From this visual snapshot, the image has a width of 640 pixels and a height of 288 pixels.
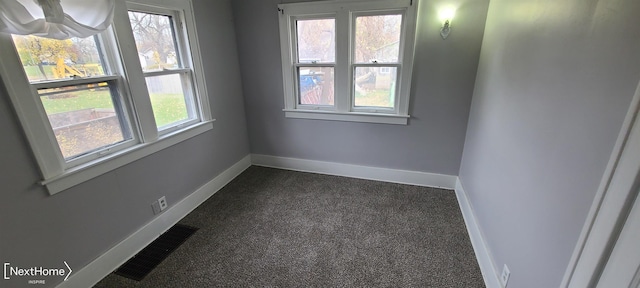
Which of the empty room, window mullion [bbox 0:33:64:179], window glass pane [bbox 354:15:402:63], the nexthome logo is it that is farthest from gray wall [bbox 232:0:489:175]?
the nexthome logo

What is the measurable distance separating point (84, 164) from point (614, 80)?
2804 millimetres

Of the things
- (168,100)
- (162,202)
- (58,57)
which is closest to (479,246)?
(162,202)

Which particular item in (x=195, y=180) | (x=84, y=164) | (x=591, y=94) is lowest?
→ (x=195, y=180)

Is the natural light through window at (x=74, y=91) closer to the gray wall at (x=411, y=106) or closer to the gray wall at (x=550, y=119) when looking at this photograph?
the gray wall at (x=411, y=106)

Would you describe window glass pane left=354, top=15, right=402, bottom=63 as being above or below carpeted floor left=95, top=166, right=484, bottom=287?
above

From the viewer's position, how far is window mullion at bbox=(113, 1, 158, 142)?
1.89m

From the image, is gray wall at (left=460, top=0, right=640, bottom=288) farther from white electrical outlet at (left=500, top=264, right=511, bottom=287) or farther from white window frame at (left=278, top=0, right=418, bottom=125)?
white window frame at (left=278, top=0, right=418, bottom=125)

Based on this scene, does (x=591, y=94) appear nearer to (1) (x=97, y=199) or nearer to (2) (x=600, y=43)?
(2) (x=600, y=43)

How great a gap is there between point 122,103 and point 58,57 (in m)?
0.46

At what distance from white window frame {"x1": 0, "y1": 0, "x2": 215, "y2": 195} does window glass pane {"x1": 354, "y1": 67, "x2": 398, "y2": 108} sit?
1710mm

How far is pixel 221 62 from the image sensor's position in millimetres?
2986

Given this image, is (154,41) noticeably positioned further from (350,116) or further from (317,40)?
(350,116)

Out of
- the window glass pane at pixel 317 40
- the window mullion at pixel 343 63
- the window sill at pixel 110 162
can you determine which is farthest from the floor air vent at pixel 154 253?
the window glass pane at pixel 317 40

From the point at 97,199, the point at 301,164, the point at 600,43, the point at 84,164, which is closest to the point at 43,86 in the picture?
the point at 84,164
